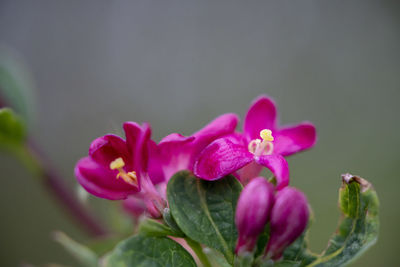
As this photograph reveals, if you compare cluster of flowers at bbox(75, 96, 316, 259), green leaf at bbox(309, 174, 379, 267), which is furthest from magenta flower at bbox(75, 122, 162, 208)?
green leaf at bbox(309, 174, 379, 267)

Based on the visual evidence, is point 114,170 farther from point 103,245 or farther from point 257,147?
point 103,245

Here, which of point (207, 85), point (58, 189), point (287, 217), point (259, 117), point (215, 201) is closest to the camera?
point (287, 217)

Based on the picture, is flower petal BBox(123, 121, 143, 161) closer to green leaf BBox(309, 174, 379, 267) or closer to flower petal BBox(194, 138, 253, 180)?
flower petal BBox(194, 138, 253, 180)

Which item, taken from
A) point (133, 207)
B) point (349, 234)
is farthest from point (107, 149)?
point (133, 207)

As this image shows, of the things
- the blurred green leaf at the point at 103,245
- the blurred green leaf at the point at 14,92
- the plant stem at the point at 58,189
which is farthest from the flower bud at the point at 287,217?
the blurred green leaf at the point at 14,92

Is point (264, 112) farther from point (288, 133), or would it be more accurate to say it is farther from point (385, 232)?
point (385, 232)

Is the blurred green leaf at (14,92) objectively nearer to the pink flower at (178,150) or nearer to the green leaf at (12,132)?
the green leaf at (12,132)
